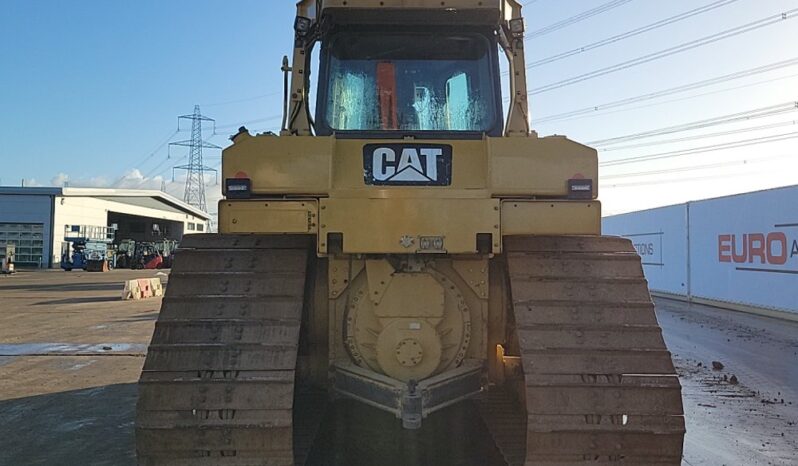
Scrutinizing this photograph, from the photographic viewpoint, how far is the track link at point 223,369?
293 centimetres

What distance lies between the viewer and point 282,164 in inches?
134

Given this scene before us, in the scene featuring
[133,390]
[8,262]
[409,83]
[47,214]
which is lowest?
[133,390]

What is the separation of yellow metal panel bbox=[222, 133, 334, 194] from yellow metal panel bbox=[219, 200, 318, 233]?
8 centimetres

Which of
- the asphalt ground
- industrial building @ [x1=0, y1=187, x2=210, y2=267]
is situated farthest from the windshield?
industrial building @ [x1=0, y1=187, x2=210, y2=267]

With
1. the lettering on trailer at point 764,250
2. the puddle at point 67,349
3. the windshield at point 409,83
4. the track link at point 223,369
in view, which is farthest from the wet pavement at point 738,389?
the puddle at point 67,349

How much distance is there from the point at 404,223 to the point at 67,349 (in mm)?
8587

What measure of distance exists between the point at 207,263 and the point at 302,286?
62 centimetres

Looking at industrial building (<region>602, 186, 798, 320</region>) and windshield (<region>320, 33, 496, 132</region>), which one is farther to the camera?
industrial building (<region>602, 186, 798, 320</region>)

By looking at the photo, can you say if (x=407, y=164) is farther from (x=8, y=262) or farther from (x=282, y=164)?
(x=8, y=262)

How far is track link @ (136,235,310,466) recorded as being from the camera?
2932 millimetres

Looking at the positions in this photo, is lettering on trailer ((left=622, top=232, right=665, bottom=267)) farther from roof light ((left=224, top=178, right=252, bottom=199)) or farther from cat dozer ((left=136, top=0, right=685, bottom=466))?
roof light ((left=224, top=178, right=252, bottom=199))

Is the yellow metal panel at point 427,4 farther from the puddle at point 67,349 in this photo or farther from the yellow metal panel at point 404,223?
the puddle at point 67,349

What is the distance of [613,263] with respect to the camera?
11.3 ft

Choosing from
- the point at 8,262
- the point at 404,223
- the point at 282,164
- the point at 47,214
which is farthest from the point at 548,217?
the point at 47,214
